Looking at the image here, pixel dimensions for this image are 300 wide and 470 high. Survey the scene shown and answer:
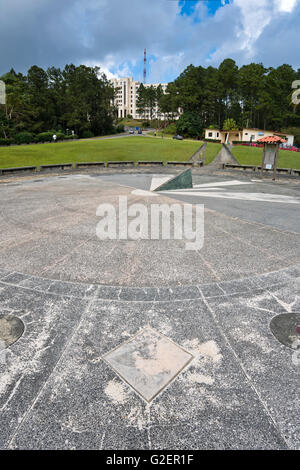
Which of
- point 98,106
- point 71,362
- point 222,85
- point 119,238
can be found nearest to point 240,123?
point 222,85

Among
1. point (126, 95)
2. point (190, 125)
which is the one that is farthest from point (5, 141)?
point (126, 95)

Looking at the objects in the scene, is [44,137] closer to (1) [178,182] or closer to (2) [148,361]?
(1) [178,182]

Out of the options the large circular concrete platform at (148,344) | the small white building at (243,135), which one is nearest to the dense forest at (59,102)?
the small white building at (243,135)

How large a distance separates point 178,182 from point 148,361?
13808mm

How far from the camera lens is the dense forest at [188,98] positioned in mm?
73812

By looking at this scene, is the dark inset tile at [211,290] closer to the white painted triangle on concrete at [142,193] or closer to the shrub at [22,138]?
the white painted triangle on concrete at [142,193]

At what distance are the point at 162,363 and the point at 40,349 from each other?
2069 mm

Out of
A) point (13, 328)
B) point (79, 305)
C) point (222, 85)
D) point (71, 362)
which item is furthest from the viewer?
point (222, 85)

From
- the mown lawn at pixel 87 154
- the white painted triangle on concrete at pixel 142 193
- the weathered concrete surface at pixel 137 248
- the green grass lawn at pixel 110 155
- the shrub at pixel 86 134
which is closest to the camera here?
the weathered concrete surface at pixel 137 248

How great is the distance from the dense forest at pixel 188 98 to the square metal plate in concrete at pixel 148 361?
71.9 m

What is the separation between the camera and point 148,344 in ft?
15.0

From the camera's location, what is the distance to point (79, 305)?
5602 mm
